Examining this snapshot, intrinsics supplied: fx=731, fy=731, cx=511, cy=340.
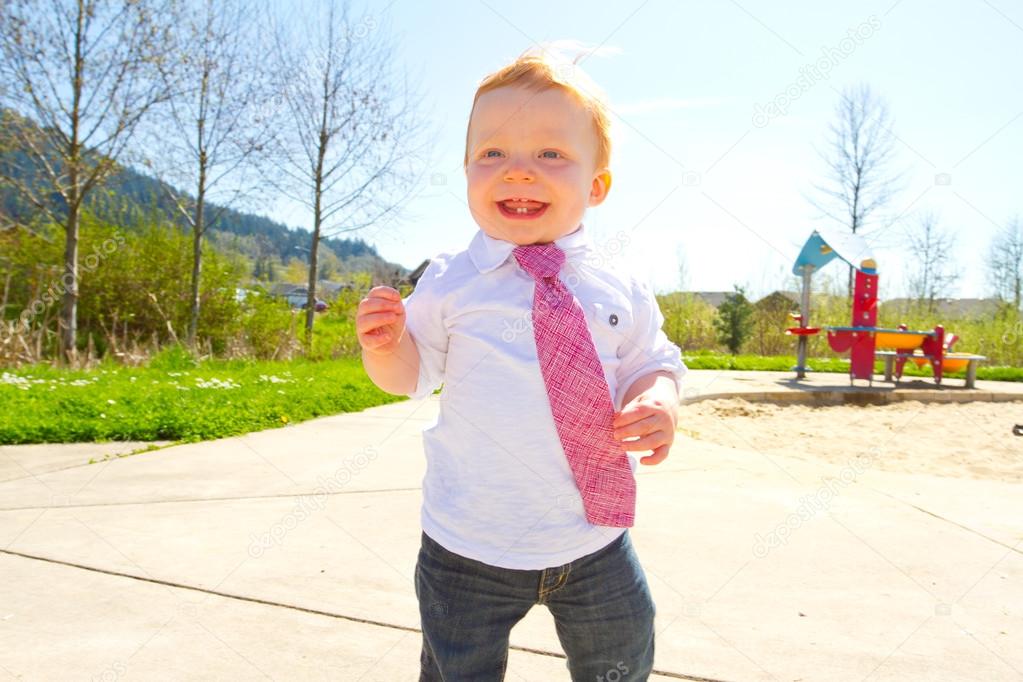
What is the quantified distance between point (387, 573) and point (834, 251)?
9.39 m

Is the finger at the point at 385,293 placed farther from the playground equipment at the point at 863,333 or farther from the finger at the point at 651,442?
the playground equipment at the point at 863,333

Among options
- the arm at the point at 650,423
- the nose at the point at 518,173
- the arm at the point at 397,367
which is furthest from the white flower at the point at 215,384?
the arm at the point at 650,423

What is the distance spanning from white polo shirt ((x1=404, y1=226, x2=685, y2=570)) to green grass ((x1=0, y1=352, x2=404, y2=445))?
11.7ft

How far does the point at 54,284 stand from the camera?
9.45m

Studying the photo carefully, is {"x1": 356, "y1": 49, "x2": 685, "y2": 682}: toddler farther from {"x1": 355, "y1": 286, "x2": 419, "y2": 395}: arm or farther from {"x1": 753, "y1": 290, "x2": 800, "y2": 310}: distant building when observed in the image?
{"x1": 753, "y1": 290, "x2": 800, "y2": 310}: distant building

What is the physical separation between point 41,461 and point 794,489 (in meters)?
3.87

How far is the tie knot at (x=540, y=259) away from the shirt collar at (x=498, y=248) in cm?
2

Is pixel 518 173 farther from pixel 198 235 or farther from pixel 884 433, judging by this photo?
pixel 198 235

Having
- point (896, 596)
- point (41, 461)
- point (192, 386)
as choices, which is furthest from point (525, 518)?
point (192, 386)

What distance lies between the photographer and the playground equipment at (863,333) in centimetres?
981

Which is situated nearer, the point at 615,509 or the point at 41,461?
the point at 615,509

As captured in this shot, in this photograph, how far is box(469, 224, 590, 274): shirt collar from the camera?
4.68 ft

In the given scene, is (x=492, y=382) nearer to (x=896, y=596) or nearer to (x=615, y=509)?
(x=615, y=509)

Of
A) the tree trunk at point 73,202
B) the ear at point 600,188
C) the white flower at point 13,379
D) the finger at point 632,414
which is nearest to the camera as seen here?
the finger at point 632,414
